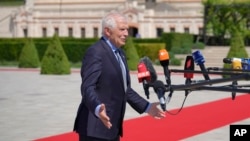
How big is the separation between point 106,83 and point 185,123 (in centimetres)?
652

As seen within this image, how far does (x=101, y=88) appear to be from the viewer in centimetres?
447

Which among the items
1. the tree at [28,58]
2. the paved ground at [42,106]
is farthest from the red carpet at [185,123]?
the tree at [28,58]

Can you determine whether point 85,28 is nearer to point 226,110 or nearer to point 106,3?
point 106,3

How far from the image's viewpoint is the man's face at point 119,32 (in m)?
4.41

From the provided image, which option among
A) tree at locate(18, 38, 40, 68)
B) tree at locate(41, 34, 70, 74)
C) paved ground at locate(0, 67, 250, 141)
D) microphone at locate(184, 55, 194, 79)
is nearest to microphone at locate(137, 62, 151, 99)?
microphone at locate(184, 55, 194, 79)

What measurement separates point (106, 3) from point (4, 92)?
58.0 metres

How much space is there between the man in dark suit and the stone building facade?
55.7 metres

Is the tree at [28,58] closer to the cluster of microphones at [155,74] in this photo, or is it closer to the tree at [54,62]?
the tree at [54,62]

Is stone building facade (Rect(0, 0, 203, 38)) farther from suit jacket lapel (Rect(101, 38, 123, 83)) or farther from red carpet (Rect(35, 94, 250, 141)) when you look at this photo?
suit jacket lapel (Rect(101, 38, 123, 83))

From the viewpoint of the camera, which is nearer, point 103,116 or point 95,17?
point 103,116

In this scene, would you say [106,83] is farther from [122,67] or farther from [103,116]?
[103,116]

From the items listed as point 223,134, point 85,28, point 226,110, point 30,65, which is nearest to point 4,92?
point 226,110

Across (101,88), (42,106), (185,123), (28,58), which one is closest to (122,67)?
(101,88)

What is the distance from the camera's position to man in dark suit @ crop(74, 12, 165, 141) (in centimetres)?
438
